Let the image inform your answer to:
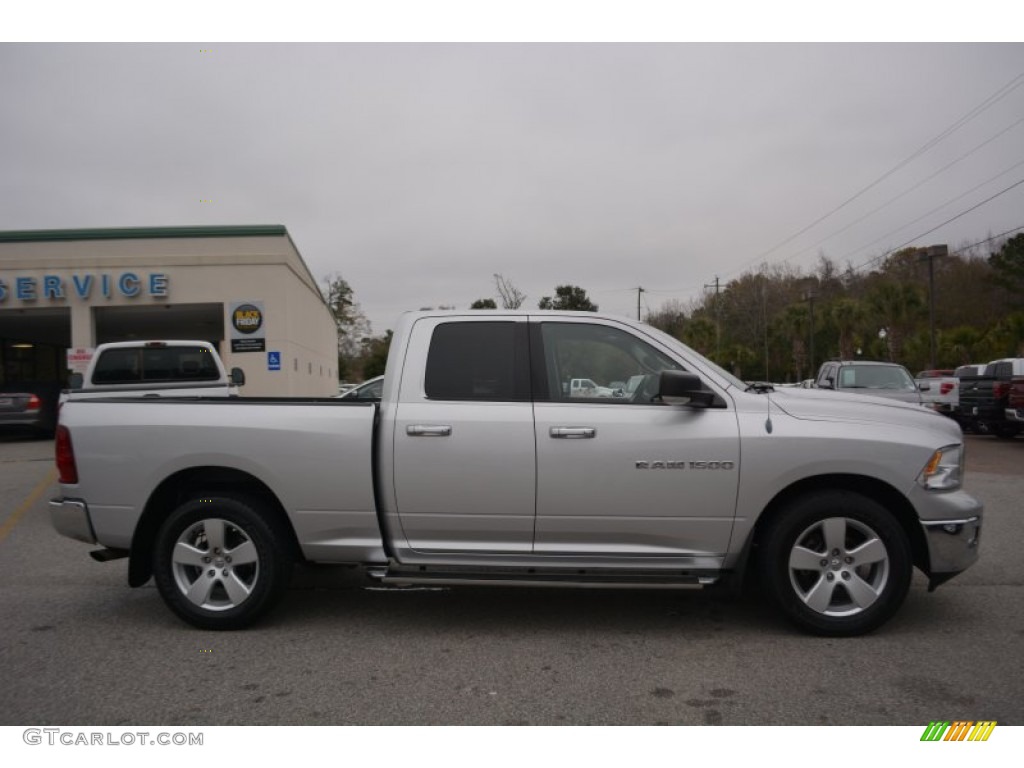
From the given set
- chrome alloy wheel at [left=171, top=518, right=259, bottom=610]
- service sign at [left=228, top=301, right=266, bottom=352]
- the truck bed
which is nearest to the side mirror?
the truck bed

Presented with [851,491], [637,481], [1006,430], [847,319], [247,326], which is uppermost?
[847,319]

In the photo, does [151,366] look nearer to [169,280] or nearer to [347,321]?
[169,280]

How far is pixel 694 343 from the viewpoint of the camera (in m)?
58.6

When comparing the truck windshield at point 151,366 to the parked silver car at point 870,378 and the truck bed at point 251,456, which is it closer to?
the truck bed at point 251,456

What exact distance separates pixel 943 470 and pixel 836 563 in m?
0.82

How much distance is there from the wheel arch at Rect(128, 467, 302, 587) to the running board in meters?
0.76

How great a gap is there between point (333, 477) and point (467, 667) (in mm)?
1351

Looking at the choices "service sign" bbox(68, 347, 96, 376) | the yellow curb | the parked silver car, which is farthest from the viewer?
"service sign" bbox(68, 347, 96, 376)

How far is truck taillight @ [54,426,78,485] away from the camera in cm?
488

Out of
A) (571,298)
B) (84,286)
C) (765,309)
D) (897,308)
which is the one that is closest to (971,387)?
(571,298)

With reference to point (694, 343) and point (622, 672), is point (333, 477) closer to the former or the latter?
point (622, 672)

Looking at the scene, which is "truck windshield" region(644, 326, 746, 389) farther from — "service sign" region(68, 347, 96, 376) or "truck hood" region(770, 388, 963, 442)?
"service sign" region(68, 347, 96, 376)

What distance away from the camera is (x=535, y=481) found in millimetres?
4605

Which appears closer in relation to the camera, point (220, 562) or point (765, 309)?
point (220, 562)
